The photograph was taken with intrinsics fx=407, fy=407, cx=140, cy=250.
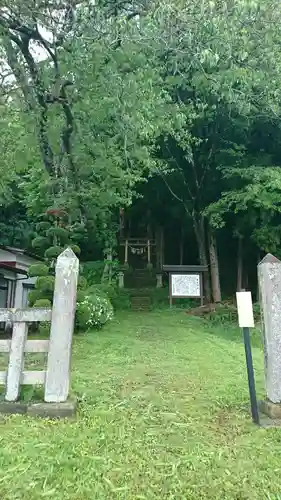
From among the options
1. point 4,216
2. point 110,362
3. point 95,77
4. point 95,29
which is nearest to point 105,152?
point 95,77

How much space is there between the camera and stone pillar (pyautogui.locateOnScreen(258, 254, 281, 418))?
3648 millimetres

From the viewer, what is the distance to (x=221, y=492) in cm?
241

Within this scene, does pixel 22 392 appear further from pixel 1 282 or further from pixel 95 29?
pixel 1 282

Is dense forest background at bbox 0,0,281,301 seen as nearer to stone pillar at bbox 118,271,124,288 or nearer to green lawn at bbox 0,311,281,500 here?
stone pillar at bbox 118,271,124,288

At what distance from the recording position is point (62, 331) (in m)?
3.75

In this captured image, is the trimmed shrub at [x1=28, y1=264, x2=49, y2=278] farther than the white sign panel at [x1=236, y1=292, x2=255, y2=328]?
Yes

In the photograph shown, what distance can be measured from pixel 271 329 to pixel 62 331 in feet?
6.32

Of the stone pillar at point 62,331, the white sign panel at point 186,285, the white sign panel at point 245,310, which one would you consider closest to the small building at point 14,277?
the white sign panel at point 186,285

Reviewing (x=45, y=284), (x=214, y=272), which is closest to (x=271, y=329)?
(x=45, y=284)

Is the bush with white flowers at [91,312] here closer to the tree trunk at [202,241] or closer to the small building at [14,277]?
the small building at [14,277]

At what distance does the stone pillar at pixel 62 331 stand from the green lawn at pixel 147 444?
302mm

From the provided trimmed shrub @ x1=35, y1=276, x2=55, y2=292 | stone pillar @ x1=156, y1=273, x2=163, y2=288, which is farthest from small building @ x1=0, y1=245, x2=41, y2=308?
stone pillar @ x1=156, y1=273, x2=163, y2=288

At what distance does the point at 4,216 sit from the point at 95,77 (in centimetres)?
1219

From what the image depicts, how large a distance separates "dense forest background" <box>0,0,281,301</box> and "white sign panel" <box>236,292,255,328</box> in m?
3.51
